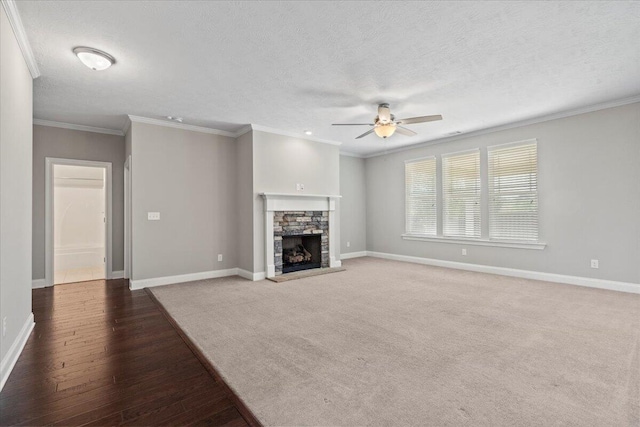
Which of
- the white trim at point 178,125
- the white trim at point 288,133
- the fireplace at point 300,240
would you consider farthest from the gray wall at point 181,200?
the fireplace at point 300,240

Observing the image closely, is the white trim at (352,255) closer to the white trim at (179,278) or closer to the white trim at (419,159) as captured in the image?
the white trim at (419,159)

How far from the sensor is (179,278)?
515 centimetres

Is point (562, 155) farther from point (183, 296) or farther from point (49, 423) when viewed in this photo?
point (49, 423)

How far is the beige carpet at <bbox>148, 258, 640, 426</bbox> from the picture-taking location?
1.81 metres

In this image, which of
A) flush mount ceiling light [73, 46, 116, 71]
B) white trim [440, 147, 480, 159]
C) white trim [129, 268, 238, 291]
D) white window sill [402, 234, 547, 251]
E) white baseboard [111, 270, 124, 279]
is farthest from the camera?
white trim [440, 147, 480, 159]

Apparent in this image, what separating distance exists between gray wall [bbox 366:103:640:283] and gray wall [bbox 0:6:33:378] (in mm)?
6496

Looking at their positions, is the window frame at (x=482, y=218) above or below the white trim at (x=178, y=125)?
below

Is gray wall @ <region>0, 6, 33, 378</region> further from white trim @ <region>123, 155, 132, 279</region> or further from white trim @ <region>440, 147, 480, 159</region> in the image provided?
white trim @ <region>440, 147, 480, 159</region>

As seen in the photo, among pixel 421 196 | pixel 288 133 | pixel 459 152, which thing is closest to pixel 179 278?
pixel 288 133

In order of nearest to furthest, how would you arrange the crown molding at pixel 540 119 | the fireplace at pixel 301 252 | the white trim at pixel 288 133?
the crown molding at pixel 540 119, the white trim at pixel 288 133, the fireplace at pixel 301 252

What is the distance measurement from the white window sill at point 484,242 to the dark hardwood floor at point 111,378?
207 inches

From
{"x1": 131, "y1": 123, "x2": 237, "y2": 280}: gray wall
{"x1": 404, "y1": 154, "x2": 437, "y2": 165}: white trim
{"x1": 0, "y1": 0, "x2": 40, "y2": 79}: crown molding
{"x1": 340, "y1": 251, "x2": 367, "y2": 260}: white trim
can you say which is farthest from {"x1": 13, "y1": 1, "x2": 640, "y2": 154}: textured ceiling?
{"x1": 340, "y1": 251, "x2": 367, "y2": 260}: white trim

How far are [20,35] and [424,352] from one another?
167 inches

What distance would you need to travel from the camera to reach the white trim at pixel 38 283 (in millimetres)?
4828
